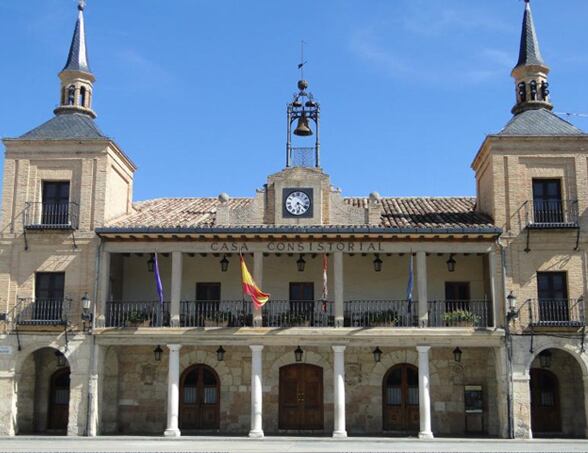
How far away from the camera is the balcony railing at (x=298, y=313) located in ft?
83.9

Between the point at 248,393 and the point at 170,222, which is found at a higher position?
the point at 170,222

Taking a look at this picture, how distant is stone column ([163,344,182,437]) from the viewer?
24.8 m

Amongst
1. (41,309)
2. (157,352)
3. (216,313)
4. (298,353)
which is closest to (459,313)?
(298,353)

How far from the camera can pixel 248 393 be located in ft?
88.3

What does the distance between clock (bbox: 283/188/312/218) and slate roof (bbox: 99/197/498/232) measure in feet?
3.28

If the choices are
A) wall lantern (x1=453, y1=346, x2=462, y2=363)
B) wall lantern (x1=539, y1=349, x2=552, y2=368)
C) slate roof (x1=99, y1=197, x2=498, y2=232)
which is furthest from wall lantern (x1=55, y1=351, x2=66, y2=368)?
wall lantern (x1=539, y1=349, x2=552, y2=368)

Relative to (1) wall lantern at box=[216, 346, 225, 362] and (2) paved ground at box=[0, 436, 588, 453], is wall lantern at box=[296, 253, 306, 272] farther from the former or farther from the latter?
(2) paved ground at box=[0, 436, 588, 453]

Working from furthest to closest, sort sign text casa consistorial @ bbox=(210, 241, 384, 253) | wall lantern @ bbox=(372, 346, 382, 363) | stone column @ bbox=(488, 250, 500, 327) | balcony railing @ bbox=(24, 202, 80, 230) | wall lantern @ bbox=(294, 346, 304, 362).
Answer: wall lantern @ bbox=(372, 346, 382, 363) < wall lantern @ bbox=(294, 346, 304, 362) < balcony railing @ bbox=(24, 202, 80, 230) < sign text casa consistorial @ bbox=(210, 241, 384, 253) < stone column @ bbox=(488, 250, 500, 327)

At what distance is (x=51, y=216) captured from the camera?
2631cm

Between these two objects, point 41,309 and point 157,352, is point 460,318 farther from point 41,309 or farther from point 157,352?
point 41,309

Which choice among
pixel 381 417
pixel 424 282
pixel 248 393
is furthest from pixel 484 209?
pixel 248 393

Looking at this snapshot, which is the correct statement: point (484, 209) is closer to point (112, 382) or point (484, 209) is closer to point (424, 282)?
point (424, 282)

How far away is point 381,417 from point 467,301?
4.87 m

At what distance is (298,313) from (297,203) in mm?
3645
